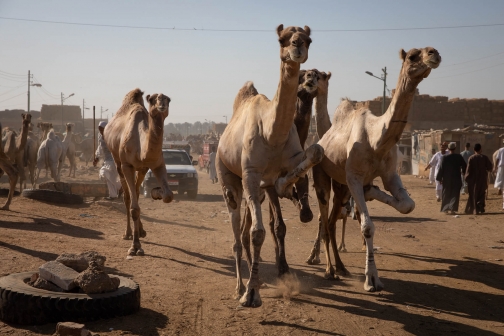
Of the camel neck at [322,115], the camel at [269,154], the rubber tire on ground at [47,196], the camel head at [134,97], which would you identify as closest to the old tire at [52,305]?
the camel at [269,154]

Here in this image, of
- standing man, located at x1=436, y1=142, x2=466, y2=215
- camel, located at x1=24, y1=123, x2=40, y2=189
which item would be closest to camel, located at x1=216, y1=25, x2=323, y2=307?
standing man, located at x1=436, y1=142, x2=466, y2=215

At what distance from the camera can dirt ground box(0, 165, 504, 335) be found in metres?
5.89

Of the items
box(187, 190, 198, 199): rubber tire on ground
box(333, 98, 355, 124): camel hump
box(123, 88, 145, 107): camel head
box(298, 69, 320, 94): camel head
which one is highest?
box(123, 88, 145, 107): camel head

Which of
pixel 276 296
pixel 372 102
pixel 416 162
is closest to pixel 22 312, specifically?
pixel 276 296

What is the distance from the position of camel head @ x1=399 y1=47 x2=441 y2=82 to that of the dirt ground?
2.69m

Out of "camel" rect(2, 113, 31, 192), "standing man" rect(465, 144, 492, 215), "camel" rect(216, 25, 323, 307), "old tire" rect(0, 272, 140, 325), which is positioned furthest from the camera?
"standing man" rect(465, 144, 492, 215)

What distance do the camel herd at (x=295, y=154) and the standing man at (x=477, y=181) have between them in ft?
28.1

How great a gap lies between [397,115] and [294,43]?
1909 millimetres

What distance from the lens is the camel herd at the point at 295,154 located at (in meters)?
6.46

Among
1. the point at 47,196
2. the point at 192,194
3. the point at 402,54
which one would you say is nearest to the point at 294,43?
the point at 402,54

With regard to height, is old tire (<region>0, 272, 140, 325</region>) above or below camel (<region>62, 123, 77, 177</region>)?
below

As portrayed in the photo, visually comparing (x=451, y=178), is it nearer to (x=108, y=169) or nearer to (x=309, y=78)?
(x=108, y=169)

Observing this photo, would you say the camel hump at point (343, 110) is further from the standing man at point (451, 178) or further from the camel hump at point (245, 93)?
the standing man at point (451, 178)

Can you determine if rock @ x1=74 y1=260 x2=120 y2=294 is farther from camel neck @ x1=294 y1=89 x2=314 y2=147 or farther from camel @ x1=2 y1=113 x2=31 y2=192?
camel @ x1=2 y1=113 x2=31 y2=192
